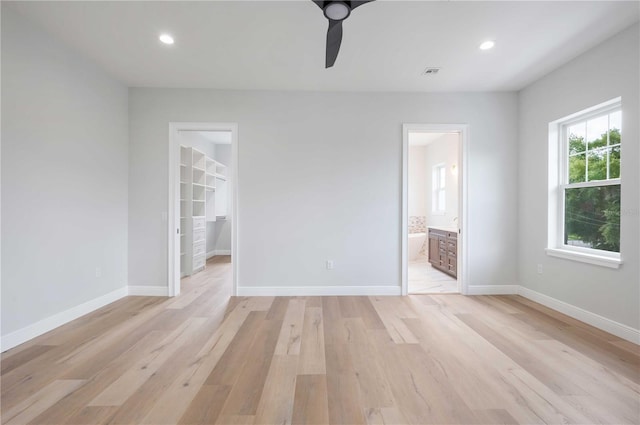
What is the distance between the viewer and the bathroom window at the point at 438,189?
21.6ft

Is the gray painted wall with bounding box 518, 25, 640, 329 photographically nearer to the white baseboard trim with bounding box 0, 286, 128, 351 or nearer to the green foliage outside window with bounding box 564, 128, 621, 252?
the green foliage outside window with bounding box 564, 128, 621, 252

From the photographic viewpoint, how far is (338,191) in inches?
148

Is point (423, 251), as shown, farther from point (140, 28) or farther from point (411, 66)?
point (140, 28)

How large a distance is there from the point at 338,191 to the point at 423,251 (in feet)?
13.1

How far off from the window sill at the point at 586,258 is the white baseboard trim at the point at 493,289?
0.76m

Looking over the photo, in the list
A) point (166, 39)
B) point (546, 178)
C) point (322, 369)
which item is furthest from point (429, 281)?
point (166, 39)

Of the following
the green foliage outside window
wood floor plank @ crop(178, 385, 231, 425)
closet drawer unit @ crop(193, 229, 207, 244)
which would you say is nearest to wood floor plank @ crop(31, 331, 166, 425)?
wood floor plank @ crop(178, 385, 231, 425)

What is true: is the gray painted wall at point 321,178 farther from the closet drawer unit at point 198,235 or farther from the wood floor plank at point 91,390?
the wood floor plank at point 91,390

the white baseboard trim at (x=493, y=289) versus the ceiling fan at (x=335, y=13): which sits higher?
the ceiling fan at (x=335, y=13)

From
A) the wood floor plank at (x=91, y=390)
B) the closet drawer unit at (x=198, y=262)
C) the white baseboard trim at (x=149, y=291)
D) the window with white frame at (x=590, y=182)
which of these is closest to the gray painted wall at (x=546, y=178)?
the window with white frame at (x=590, y=182)

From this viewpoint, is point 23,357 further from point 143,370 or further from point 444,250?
point 444,250

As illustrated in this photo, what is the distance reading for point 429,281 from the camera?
14.8ft

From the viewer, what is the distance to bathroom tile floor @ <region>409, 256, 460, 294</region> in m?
3.99

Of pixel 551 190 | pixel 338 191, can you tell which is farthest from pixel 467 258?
pixel 338 191
